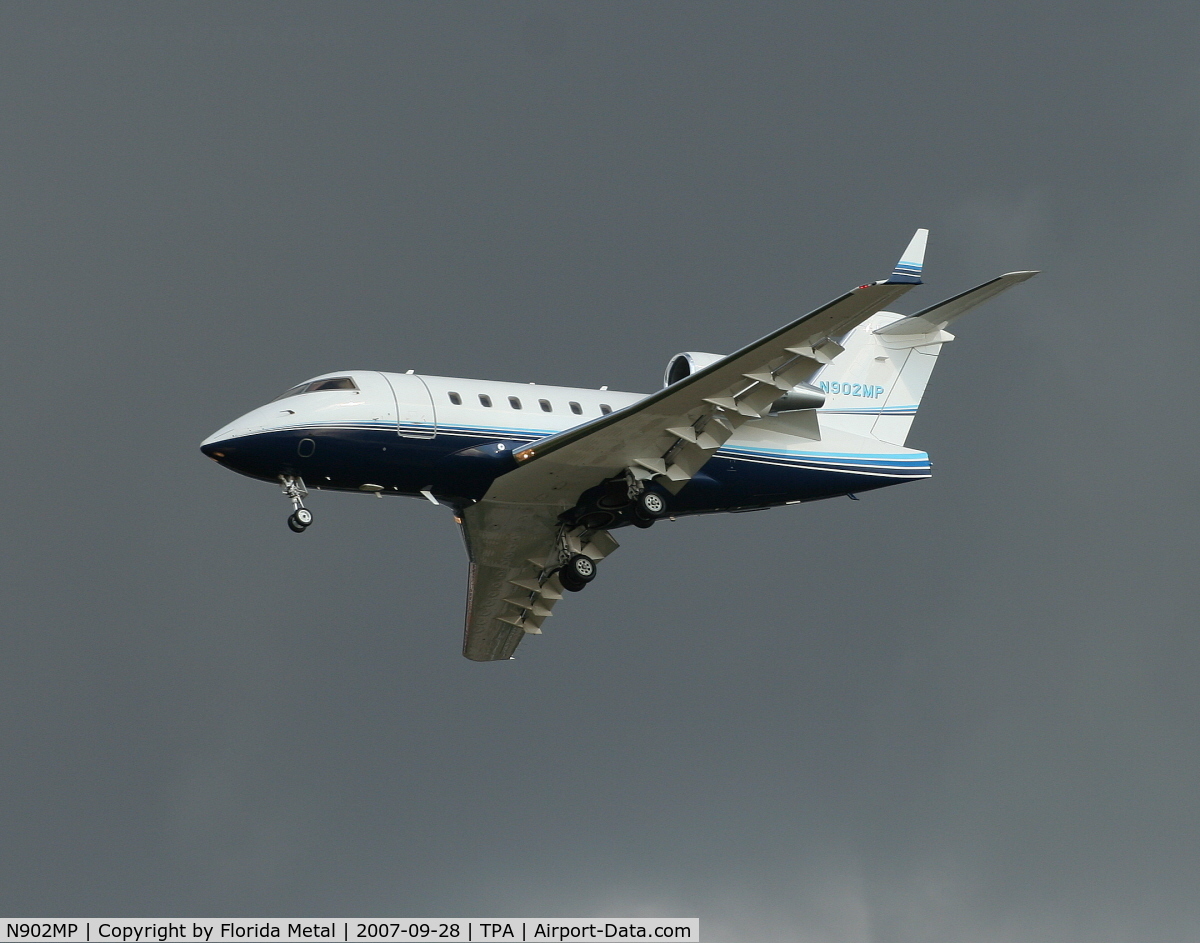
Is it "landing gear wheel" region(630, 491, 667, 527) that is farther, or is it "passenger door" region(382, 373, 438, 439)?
"landing gear wheel" region(630, 491, 667, 527)

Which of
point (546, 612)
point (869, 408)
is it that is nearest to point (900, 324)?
point (869, 408)

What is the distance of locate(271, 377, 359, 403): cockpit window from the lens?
96.2 ft

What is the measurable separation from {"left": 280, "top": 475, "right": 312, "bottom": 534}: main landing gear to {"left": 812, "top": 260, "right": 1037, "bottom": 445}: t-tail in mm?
10315

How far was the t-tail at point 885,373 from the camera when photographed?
110ft

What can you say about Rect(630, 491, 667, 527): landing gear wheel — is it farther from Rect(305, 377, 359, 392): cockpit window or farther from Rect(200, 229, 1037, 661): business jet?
Rect(305, 377, 359, 392): cockpit window

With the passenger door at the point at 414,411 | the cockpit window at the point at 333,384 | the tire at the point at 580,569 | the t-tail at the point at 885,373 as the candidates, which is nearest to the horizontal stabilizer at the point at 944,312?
the t-tail at the point at 885,373

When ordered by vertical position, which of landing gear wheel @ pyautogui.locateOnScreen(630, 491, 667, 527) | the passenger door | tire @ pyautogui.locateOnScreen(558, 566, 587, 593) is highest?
the passenger door

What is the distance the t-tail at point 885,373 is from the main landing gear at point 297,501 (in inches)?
406

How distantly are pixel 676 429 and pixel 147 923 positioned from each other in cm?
1191

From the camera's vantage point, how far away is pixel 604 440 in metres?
29.4

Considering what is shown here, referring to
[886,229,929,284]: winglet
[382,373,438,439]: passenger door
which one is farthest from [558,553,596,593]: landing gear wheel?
[886,229,929,284]: winglet

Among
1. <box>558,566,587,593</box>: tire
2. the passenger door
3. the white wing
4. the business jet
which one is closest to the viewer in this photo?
the white wing

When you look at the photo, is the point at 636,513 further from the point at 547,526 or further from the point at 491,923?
the point at 491,923

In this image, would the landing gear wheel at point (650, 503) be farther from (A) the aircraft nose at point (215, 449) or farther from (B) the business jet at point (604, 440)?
(A) the aircraft nose at point (215, 449)
